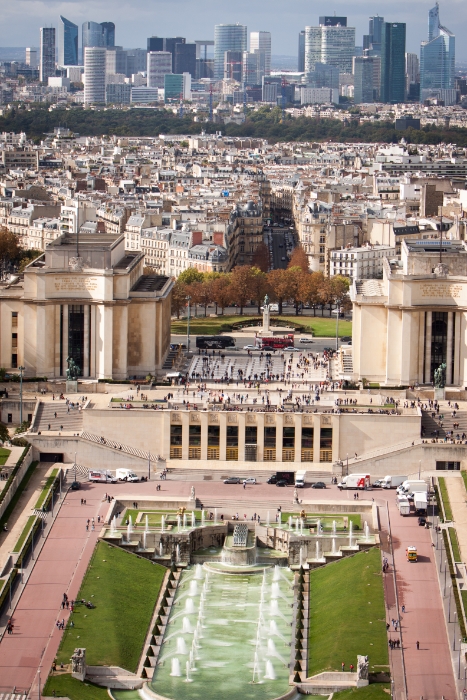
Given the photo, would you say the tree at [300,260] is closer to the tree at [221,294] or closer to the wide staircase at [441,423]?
the tree at [221,294]

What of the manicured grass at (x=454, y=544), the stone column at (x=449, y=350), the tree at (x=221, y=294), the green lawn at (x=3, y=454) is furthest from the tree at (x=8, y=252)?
the manicured grass at (x=454, y=544)

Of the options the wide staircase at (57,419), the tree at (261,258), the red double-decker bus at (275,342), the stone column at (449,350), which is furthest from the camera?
the tree at (261,258)

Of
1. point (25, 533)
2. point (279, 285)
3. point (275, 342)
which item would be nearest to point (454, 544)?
point (25, 533)

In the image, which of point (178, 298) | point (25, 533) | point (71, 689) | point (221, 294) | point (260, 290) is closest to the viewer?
Result: point (71, 689)

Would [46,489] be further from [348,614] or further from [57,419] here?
[348,614]

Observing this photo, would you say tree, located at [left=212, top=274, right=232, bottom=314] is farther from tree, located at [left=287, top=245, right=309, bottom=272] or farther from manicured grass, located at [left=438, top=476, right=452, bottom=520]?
manicured grass, located at [left=438, top=476, right=452, bottom=520]

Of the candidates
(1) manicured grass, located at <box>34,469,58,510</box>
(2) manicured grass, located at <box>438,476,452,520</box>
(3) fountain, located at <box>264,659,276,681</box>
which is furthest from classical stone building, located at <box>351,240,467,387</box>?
(3) fountain, located at <box>264,659,276,681</box>
